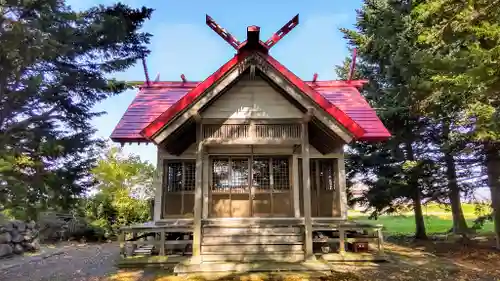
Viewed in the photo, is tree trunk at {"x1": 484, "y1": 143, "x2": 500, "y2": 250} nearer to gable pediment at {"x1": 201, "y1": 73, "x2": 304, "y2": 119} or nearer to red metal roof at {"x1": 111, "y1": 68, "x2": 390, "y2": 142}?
red metal roof at {"x1": 111, "y1": 68, "x2": 390, "y2": 142}

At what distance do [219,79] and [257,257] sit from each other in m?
4.48

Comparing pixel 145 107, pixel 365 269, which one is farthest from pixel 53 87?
pixel 365 269

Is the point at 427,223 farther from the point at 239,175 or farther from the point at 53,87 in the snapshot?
the point at 53,87

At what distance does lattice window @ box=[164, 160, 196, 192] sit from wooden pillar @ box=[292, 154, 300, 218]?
3101 mm

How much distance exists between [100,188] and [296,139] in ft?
46.8

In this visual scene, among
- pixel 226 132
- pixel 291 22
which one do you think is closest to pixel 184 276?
pixel 226 132

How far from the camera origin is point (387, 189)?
13602 mm

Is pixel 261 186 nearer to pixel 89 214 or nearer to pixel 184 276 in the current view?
pixel 184 276

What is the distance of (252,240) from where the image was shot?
28.3 feet

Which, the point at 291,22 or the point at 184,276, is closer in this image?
the point at 184,276

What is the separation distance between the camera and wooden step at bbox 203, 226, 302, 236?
859 centimetres

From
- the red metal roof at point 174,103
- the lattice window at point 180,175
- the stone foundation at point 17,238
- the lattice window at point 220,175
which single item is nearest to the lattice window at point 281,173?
the lattice window at point 220,175

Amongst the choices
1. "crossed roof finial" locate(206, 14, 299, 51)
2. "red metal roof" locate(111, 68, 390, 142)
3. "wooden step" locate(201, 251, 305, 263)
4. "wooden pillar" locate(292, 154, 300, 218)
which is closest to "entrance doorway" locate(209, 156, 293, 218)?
"wooden pillar" locate(292, 154, 300, 218)

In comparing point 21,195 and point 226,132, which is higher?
point 226,132
